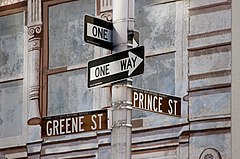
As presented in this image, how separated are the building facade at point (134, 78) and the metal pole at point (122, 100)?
1.87m

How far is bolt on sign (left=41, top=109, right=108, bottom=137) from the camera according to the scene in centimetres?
511

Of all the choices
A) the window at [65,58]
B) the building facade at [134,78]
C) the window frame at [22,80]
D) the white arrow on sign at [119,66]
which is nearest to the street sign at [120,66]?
the white arrow on sign at [119,66]

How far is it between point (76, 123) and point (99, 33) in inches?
25.0

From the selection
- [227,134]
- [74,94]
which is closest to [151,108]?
[227,134]

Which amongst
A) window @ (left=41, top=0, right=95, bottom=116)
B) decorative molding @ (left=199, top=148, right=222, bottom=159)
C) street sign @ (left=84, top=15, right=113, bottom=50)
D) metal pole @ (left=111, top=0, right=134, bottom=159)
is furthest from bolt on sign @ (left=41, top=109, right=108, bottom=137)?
window @ (left=41, top=0, right=95, bottom=116)

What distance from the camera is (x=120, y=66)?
4953 mm

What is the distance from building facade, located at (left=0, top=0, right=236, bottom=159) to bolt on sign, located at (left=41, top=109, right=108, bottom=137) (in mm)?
1755

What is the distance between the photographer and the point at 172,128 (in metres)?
7.03

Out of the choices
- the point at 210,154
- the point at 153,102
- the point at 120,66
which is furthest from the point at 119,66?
the point at 210,154

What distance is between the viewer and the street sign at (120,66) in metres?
4.91

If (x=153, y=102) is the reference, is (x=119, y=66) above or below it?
above

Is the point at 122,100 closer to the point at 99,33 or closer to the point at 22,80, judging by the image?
the point at 99,33

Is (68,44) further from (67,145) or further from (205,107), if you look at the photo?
(205,107)

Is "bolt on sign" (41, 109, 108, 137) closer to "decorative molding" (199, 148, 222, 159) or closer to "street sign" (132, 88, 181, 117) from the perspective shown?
"street sign" (132, 88, 181, 117)
